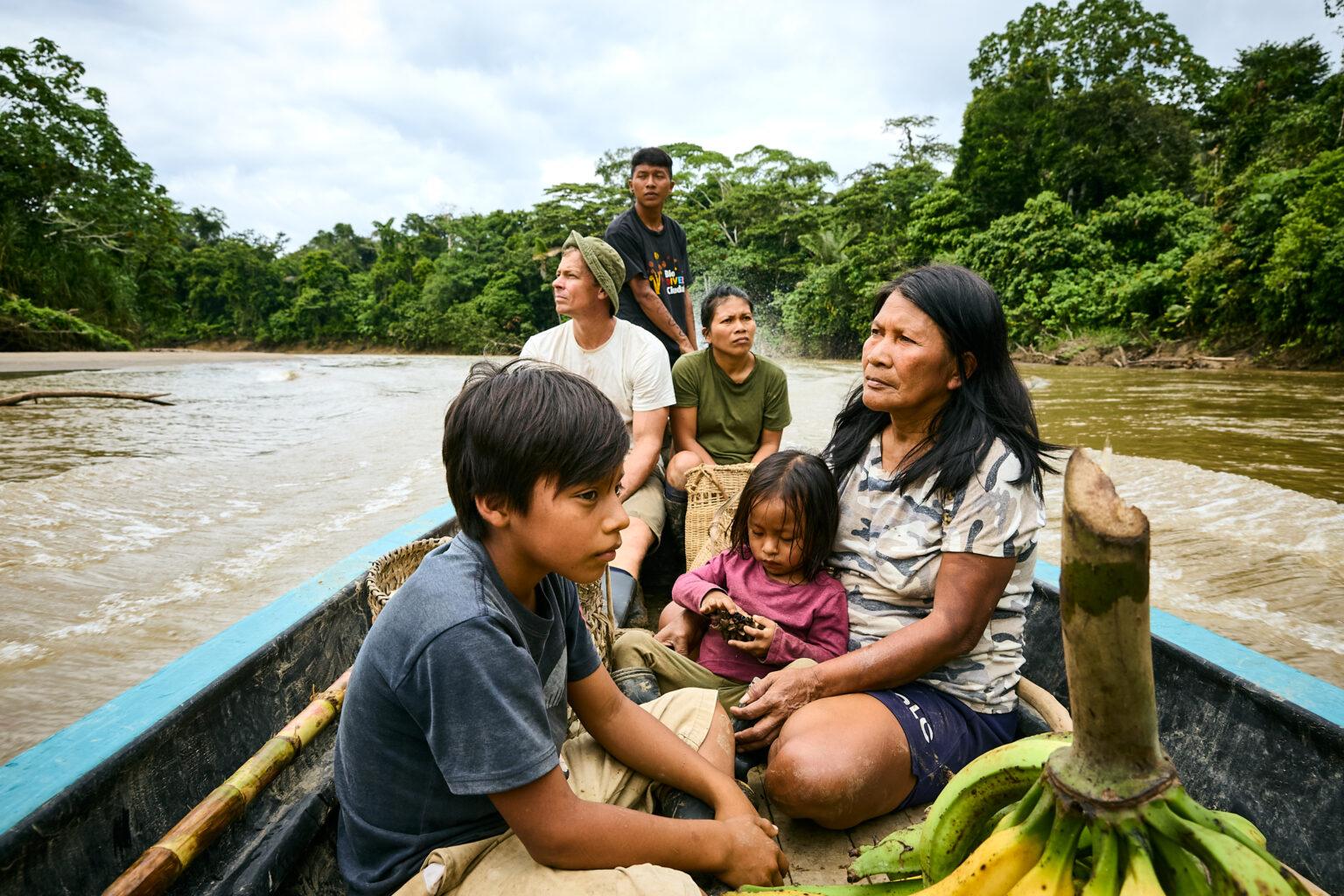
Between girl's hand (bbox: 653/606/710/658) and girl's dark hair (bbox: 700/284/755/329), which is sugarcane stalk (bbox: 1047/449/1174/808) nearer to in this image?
girl's hand (bbox: 653/606/710/658)

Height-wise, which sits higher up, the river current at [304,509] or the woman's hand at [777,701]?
the woman's hand at [777,701]

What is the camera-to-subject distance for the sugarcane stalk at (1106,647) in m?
0.56

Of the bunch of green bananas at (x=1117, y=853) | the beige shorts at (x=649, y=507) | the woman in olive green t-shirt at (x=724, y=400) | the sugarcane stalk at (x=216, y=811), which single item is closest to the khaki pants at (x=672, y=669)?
the sugarcane stalk at (x=216, y=811)

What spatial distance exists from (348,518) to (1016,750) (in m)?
6.17

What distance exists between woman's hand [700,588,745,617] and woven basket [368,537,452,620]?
706 millimetres

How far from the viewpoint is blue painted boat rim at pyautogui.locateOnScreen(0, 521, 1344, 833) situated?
1.24 metres

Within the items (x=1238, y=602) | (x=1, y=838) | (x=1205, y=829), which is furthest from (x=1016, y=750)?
(x=1238, y=602)

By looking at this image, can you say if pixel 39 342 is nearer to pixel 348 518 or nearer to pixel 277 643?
pixel 348 518

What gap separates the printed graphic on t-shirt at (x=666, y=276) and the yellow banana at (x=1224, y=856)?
3977mm

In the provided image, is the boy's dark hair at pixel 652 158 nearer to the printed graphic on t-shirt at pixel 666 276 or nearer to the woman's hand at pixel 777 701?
the printed graphic on t-shirt at pixel 666 276

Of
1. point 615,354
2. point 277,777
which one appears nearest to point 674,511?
point 615,354

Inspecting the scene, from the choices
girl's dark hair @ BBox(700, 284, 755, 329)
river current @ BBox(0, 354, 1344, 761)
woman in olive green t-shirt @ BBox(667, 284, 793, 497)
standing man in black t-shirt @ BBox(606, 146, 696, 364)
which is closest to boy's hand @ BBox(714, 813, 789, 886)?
woman in olive green t-shirt @ BBox(667, 284, 793, 497)

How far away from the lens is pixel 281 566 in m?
4.94

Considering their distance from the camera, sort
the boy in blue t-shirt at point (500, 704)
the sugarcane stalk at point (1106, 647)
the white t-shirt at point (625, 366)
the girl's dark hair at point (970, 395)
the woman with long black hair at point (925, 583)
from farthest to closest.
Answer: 1. the white t-shirt at point (625, 366)
2. the girl's dark hair at point (970, 395)
3. the woman with long black hair at point (925, 583)
4. the boy in blue t-shirt at point (500, 704)
5. the sugarcane stalk at point (1106, 647)
